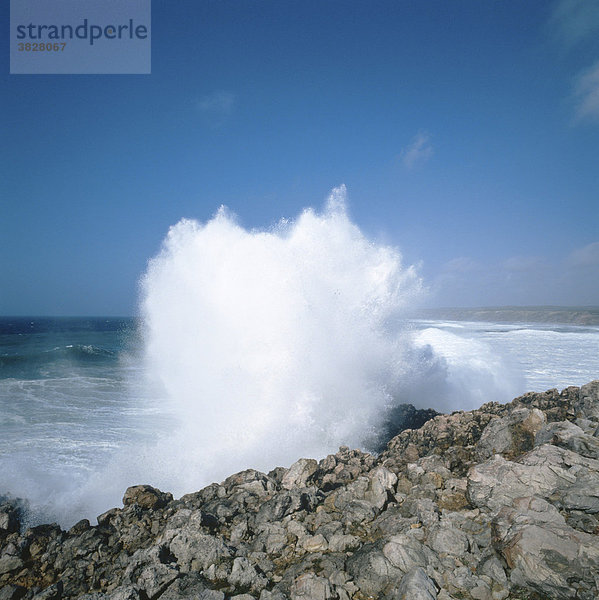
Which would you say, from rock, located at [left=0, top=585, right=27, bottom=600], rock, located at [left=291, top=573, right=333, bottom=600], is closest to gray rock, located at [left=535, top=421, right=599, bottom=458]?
rock, located at [left=291, top=573, right=333, bottom=600]

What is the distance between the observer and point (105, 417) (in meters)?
14.8

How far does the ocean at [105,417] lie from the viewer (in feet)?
30.4

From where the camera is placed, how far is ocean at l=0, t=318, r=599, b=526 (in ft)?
30.4

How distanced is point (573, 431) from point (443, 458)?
254 cm

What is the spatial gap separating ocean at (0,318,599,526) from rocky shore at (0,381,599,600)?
7.03ft

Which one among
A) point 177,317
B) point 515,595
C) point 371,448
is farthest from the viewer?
point 177,317

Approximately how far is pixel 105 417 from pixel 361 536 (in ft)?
43.8

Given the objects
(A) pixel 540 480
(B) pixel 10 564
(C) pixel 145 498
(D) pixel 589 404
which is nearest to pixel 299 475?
(C) pixel 145 498

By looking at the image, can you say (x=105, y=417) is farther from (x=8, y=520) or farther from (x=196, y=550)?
(x=196, y=550)

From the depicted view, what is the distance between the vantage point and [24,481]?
369 inches

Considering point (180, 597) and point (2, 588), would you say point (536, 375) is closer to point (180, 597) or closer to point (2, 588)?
point (180, 597)

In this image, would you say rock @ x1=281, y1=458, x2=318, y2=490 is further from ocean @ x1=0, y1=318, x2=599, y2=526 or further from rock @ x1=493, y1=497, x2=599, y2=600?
rock @ x1=493, y1=497, x2=599, y2=600

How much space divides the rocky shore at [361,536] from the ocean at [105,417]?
2143mm

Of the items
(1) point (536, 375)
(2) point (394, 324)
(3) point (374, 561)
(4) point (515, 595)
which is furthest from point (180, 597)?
(1) point (536, 375)
